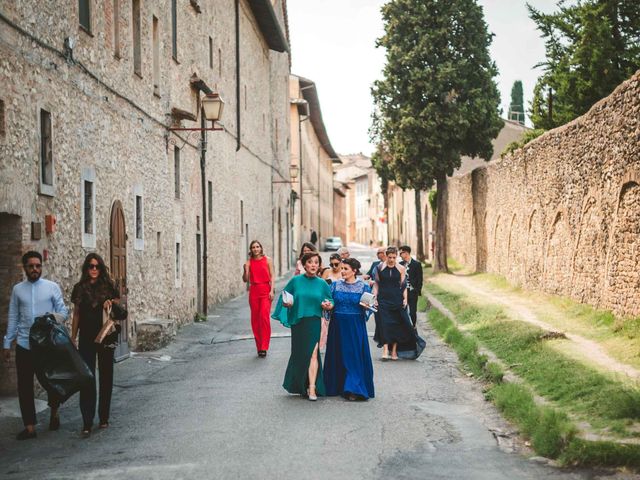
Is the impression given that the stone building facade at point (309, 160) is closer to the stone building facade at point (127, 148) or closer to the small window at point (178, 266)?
the stone building facade at point (127, 148)

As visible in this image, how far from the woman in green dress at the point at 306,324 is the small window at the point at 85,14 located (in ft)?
16.9

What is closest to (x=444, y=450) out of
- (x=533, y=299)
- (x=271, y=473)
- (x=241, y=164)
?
(x=271, y=473)

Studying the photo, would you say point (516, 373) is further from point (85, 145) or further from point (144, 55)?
point (144, 55)

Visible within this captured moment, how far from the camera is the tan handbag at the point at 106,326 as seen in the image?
885 cm

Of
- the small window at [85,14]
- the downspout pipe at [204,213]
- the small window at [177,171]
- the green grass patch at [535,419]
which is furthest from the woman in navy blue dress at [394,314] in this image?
the downspout pipe at [204,213]

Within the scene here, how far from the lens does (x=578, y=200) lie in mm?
18469

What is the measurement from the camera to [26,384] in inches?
340

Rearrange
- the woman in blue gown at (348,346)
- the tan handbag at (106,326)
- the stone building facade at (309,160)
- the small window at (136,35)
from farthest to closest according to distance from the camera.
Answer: the stone building facade at (309,160)
the small window at (136,35)
the woman in blue gown at (348,346)
the tan handbag at (106,326)

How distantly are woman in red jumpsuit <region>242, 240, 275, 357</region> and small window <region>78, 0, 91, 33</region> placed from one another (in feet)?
13.3

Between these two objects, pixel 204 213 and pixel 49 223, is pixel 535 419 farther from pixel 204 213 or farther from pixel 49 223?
pixel 204 213

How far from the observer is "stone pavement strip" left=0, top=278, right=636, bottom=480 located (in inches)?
273

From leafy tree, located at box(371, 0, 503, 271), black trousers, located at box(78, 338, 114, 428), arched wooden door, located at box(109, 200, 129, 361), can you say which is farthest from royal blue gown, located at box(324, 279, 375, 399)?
leafy tree, located at box(371, 0, 503, 271)

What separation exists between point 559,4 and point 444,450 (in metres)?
23.6

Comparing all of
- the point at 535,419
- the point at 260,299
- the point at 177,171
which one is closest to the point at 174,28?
the point at 177,171
